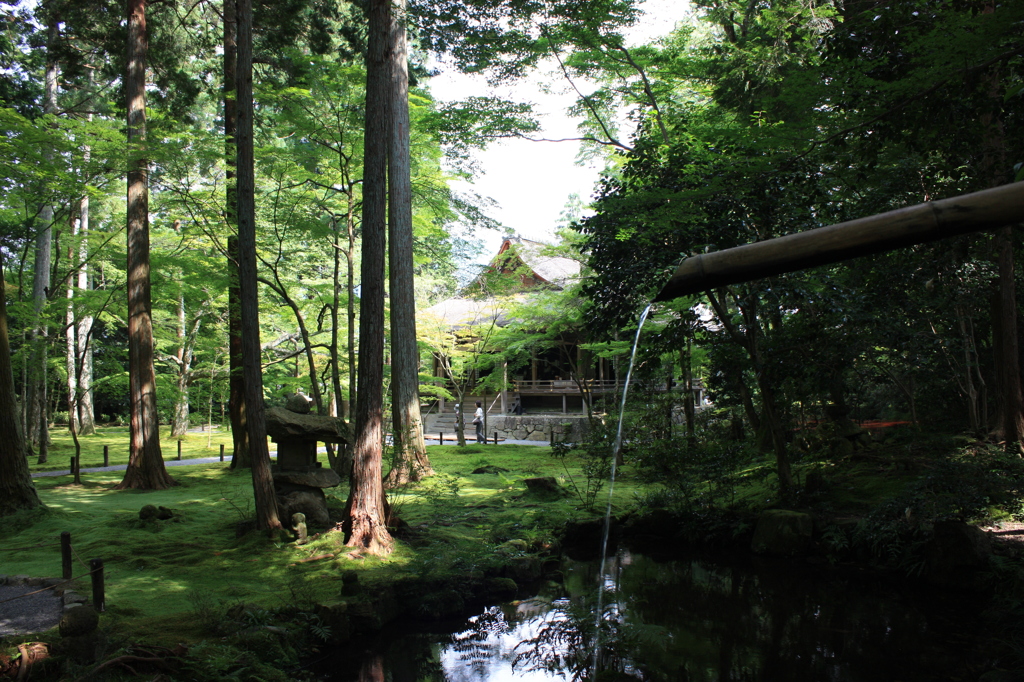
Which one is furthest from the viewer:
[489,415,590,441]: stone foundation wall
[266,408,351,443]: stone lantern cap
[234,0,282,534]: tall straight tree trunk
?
[489,415,590,441]: stone foundation wall

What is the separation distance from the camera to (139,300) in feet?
35.5

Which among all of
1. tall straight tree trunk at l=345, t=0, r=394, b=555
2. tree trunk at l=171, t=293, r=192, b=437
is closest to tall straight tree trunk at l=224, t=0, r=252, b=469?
tall straight tree trunk at l=345, t=0, r=394, b=555

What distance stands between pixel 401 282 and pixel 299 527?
18.1 feet

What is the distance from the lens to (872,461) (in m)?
9.45

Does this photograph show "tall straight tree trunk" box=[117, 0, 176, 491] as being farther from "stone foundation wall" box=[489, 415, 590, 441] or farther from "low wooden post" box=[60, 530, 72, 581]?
"stone foundation wall" box=[489, 415, 590, 441]

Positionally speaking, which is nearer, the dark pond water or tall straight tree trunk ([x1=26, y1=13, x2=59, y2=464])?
the dark pond water

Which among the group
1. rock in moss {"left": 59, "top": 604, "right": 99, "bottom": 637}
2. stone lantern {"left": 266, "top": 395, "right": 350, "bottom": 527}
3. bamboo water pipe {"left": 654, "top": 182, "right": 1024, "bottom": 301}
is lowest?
rock in moss {"left": 59, "top": 604, "right": 99, "bottom": 637}

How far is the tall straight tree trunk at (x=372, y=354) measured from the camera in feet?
21.6

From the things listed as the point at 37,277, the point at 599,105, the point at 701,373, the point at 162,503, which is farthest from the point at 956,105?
the point at 37,277

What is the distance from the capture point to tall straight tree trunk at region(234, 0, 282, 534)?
22.9 feet

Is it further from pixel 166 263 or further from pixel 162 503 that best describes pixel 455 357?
pixel 162 503

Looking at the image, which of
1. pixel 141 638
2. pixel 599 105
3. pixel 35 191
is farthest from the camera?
pixel 599 105

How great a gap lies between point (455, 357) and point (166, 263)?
25.6 ft

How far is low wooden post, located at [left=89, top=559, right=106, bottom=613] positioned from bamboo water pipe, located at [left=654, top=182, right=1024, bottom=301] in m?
5.04
